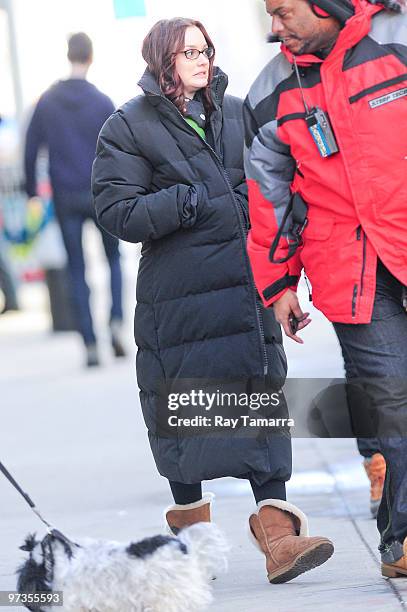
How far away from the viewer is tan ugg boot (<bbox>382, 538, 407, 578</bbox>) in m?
4.29

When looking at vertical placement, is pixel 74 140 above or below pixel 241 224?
below

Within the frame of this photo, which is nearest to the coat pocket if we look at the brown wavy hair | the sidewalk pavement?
the brown wavy hair

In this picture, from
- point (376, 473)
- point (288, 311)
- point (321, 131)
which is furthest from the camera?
point (376, 473)

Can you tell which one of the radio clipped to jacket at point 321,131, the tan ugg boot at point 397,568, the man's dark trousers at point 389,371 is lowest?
the tan ugg boot at point 397,568

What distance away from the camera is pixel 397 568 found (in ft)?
14.3

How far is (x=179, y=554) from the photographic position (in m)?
3.70

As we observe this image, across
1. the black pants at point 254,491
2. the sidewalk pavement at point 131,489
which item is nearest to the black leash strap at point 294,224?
the black pants at point 254,491

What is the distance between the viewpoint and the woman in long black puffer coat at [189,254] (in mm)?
4531

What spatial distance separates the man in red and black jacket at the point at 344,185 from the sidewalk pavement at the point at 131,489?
1.04 ft

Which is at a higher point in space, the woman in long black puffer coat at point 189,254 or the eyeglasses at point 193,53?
the eyeglasses at point 193,53

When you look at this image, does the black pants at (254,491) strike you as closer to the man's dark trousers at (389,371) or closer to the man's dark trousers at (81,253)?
the man's dark trousers at (389,371)

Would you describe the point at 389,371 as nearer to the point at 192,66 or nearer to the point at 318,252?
the point at 318,252

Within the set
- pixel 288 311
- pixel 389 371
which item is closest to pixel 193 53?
pixel 288 311

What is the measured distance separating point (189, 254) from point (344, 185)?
712 mm
